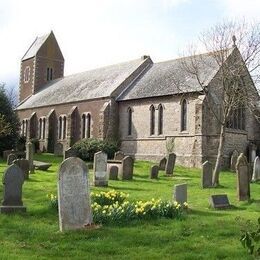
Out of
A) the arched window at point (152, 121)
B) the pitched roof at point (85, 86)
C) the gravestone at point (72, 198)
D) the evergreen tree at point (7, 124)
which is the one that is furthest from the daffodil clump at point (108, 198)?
the pitched roof at point (85, 86)

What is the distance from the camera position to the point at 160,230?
9859mm

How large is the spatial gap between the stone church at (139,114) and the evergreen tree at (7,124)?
5342 mm

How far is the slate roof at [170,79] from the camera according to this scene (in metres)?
33.2

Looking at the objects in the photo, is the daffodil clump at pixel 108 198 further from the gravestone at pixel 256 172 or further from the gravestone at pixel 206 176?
the gravestone at pixel 256 172

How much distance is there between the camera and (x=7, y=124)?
36.6 meters

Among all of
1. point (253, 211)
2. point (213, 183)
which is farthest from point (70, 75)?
point (253, 211)

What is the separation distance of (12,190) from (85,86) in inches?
1336

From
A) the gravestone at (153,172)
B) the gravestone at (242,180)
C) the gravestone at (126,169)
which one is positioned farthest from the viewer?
the gravestone at (153,172)

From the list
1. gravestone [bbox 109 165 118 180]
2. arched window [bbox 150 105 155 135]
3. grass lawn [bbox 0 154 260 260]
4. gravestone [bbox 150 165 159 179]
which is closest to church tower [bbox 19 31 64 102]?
arched window [bbox 150 105 155 135]

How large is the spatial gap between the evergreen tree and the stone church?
5342 mm

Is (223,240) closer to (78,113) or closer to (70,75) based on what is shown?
(78,113)

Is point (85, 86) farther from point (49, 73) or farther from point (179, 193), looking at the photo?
point (179, 193)

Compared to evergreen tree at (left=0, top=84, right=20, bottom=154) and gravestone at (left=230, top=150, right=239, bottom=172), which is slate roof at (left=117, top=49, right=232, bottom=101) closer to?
gravestone at (left=230, top=150, right=239, bottom=172)

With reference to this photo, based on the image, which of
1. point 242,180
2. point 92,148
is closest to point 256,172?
point 242,180
